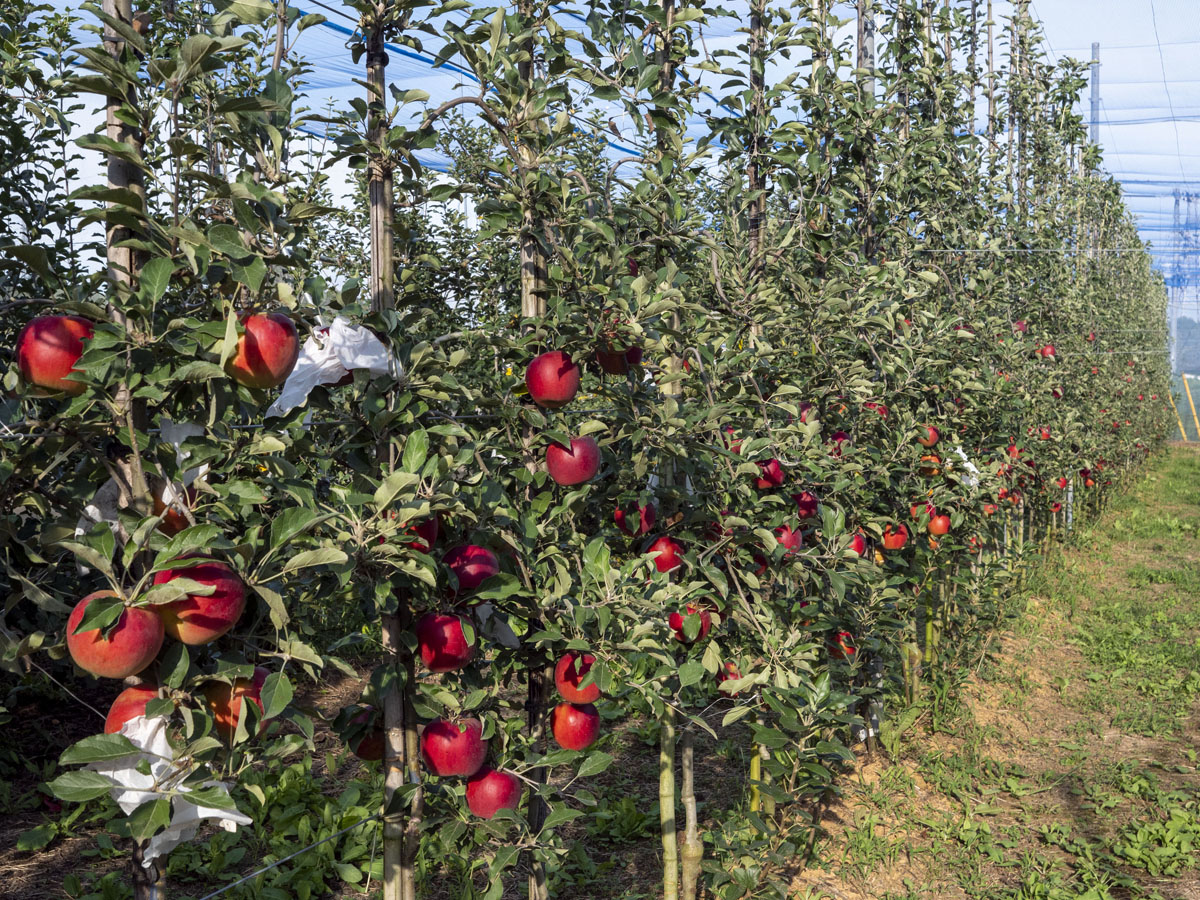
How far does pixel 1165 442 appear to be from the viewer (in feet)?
66.1

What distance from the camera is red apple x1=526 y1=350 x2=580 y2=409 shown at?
70.6 inches

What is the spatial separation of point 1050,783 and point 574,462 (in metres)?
3.36

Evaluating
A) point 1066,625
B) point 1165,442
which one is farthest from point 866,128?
point 1165,442

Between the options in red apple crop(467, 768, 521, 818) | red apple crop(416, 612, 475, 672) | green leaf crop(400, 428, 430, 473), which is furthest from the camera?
red apple crop(467, 768, 521, 818)

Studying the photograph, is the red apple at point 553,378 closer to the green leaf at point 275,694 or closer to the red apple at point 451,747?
the red apple at point 451,747

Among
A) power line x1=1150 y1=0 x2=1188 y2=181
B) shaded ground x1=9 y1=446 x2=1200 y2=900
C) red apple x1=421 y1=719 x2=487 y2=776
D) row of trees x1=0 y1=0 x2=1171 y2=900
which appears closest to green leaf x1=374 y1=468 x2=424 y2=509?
row of trees x1=0 y1=0 x2=1171 y2=900

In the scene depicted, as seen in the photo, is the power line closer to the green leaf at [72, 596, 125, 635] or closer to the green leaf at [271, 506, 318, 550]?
the green leaf at [271, 506, 318, 550]

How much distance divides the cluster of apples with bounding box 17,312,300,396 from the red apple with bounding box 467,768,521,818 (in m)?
0.84

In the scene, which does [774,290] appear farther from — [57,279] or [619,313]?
[57,279]

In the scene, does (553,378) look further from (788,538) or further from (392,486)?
(788,538)

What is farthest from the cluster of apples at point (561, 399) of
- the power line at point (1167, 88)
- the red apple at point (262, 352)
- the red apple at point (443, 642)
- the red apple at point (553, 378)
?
the power line at point (1167, 88)

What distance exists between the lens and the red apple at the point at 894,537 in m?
3.37

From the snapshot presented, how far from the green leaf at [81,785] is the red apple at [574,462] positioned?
963mm

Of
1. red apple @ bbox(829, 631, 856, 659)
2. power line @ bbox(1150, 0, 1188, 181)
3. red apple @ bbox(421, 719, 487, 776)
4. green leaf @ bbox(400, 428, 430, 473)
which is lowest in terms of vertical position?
red apple @ bbox(829, 631, 856, 659)
